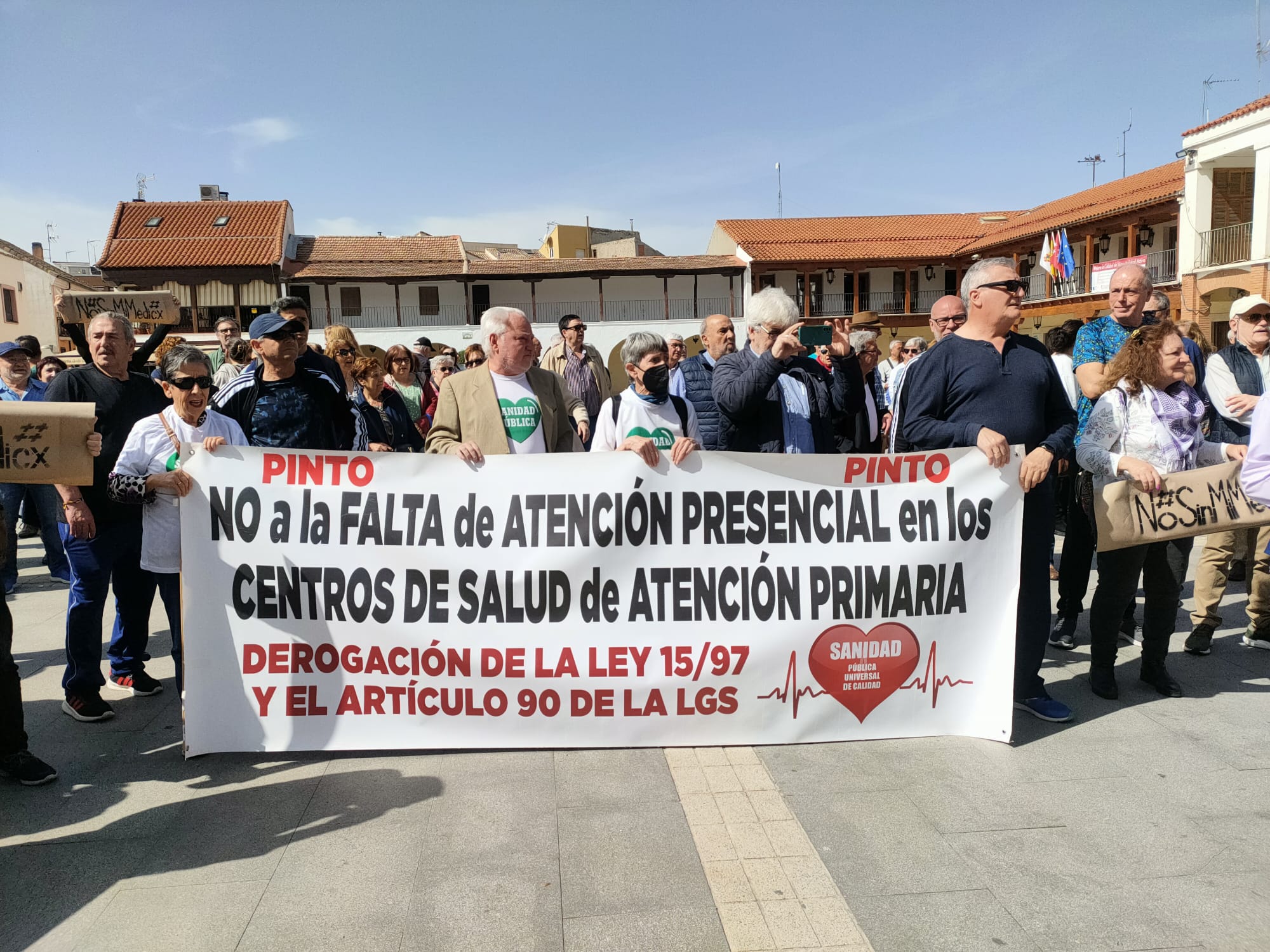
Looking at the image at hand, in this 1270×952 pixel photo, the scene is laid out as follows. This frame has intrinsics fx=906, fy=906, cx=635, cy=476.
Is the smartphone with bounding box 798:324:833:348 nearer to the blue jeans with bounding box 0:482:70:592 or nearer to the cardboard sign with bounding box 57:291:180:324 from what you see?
the blue jeans with bounding box 0:482:70:592

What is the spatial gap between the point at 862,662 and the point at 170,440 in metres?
3.09

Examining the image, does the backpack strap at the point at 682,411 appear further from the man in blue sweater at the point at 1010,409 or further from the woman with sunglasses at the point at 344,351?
the woman with sunglasses at the point at 344,351

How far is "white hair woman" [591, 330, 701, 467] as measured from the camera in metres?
4.12

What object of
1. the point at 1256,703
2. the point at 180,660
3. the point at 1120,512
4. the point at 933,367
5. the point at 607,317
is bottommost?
the point at 1256,703

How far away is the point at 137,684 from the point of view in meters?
4.48

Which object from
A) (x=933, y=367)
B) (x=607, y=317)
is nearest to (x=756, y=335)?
(x=933, y=367)

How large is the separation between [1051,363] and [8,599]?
744cm

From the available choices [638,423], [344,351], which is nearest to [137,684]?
[638,423]

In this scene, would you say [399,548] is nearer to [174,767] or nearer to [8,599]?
[174,767]

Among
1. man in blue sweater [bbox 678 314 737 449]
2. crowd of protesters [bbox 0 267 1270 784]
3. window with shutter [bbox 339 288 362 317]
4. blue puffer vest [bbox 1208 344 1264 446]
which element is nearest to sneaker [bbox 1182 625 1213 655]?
crowd of protesters [bbox 0 267 1270 784]

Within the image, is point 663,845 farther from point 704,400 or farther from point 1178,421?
point 1178,421

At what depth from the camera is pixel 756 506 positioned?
3699 millimetres

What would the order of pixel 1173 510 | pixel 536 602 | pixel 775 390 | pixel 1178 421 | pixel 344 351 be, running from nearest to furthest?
pixel 536 602 → pixel 1173 510 → pixel 1178 421 → pixel 775 390 → pixel 344 351

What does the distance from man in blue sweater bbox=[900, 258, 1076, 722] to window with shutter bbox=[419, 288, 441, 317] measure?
40.2 meters
